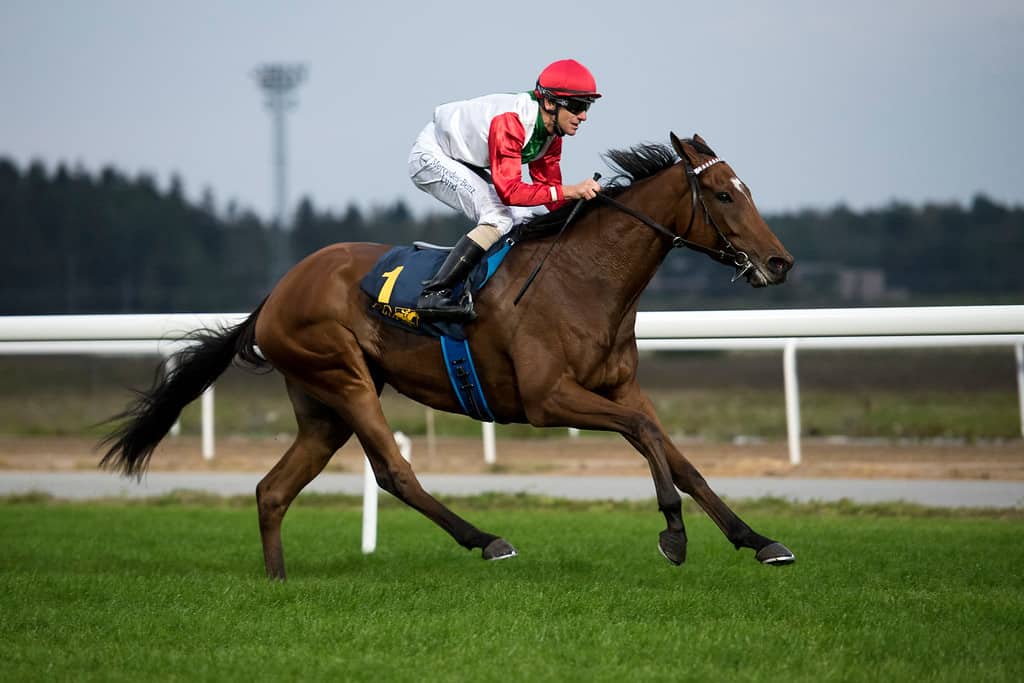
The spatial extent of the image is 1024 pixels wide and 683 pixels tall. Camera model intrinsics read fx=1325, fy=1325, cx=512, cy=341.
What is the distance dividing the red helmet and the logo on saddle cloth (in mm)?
673

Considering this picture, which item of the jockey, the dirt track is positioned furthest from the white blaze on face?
the dirt track

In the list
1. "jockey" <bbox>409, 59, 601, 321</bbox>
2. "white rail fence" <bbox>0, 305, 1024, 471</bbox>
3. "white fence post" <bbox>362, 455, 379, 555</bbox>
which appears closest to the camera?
"jockey" <bbox>409, 59, 601, 321</bbox>

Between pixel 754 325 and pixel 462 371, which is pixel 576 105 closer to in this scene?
pixel 462 371

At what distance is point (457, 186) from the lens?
5.54 metres

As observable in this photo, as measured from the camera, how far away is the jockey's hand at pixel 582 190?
5238 mm

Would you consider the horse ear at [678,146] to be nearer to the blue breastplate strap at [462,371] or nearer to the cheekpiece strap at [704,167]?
the cheekpiece strap at [704,167]

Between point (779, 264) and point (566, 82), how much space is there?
1.10 metres

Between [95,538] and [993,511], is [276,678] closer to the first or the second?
[95,538]

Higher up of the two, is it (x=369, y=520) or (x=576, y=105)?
(x=576, y=105)

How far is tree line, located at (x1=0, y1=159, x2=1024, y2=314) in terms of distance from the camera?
99.8ft

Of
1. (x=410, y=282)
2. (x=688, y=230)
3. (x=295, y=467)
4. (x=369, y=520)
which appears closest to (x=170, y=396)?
(x=295, y=467)

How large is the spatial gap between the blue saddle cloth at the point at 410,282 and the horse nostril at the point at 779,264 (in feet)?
3.67

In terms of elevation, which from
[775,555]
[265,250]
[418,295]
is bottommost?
[265,250]

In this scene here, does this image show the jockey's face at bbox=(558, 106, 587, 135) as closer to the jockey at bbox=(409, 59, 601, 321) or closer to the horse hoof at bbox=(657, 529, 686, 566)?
the jockey at bbox=(409, 59, 601, 321)
